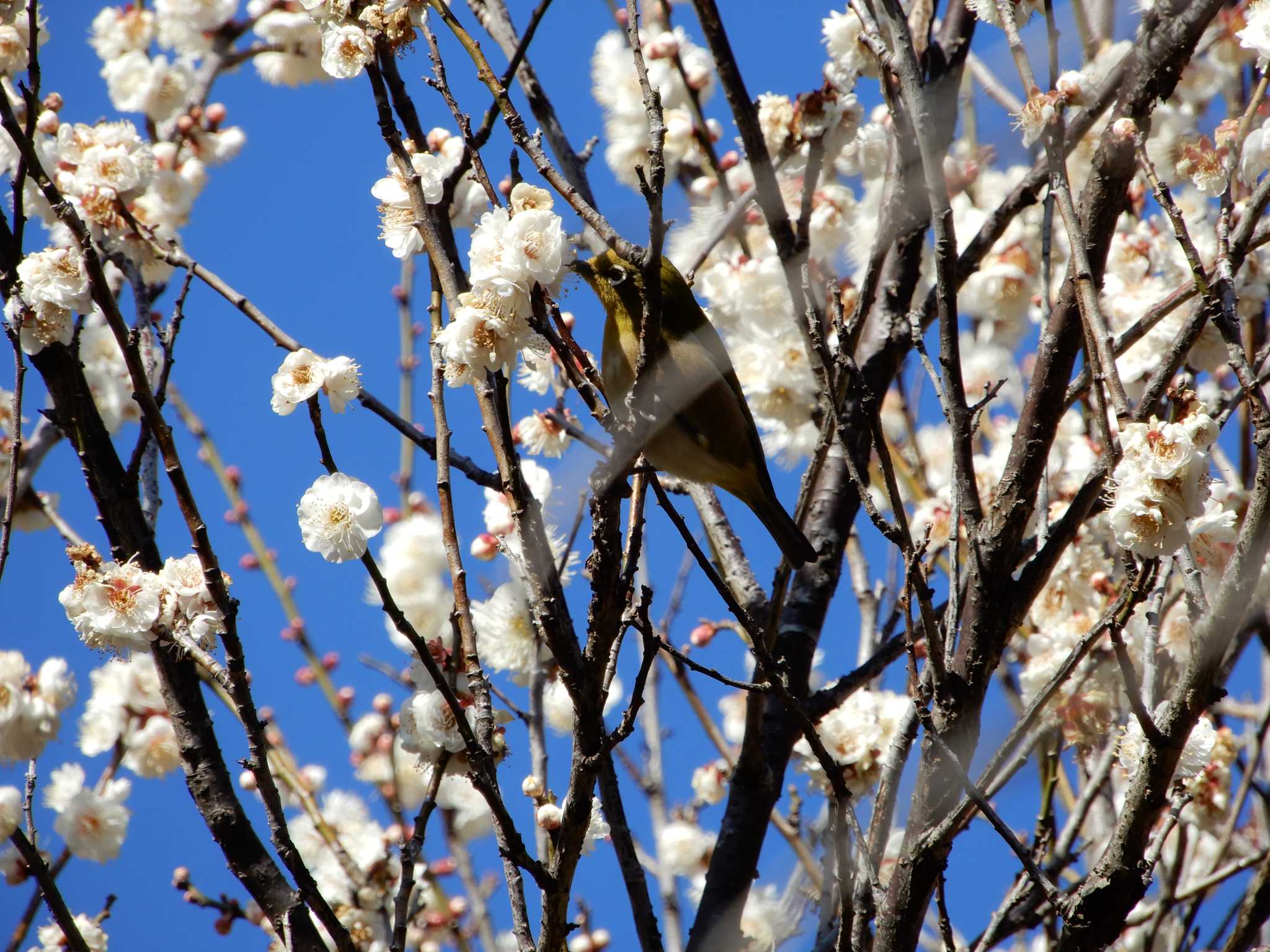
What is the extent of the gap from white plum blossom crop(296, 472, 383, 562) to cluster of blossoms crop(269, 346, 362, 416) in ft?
0.49

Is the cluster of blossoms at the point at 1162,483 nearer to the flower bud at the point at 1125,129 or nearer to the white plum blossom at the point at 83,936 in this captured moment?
the flower bud at the point at 1125,129

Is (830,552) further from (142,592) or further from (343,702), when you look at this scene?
(343,702)

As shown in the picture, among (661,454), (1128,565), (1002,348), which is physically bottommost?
(1128,565)

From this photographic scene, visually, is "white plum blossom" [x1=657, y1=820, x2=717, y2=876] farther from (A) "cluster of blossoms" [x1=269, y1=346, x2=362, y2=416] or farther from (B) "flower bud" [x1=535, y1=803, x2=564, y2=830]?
(A) "cluster of blossoms" [x1=269, y1=346, x2=362, y2=416]

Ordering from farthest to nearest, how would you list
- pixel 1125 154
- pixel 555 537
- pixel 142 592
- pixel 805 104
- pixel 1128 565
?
pixel 805 104
pixel 555 537
pixel 1125 154
pixel 142 592
pixel 1128 565

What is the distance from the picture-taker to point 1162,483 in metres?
1.83

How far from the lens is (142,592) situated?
2.23 m

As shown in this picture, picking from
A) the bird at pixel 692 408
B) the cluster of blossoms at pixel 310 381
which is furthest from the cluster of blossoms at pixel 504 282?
the bird at pixel 692 408

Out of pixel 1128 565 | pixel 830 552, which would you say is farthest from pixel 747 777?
pixel 1128 565

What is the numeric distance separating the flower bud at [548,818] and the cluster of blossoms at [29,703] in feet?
7.11

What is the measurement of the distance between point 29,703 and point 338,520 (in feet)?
7.40

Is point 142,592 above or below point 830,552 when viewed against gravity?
below

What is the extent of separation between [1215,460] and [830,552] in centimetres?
129

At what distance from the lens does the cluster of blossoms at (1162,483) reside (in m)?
1.82
